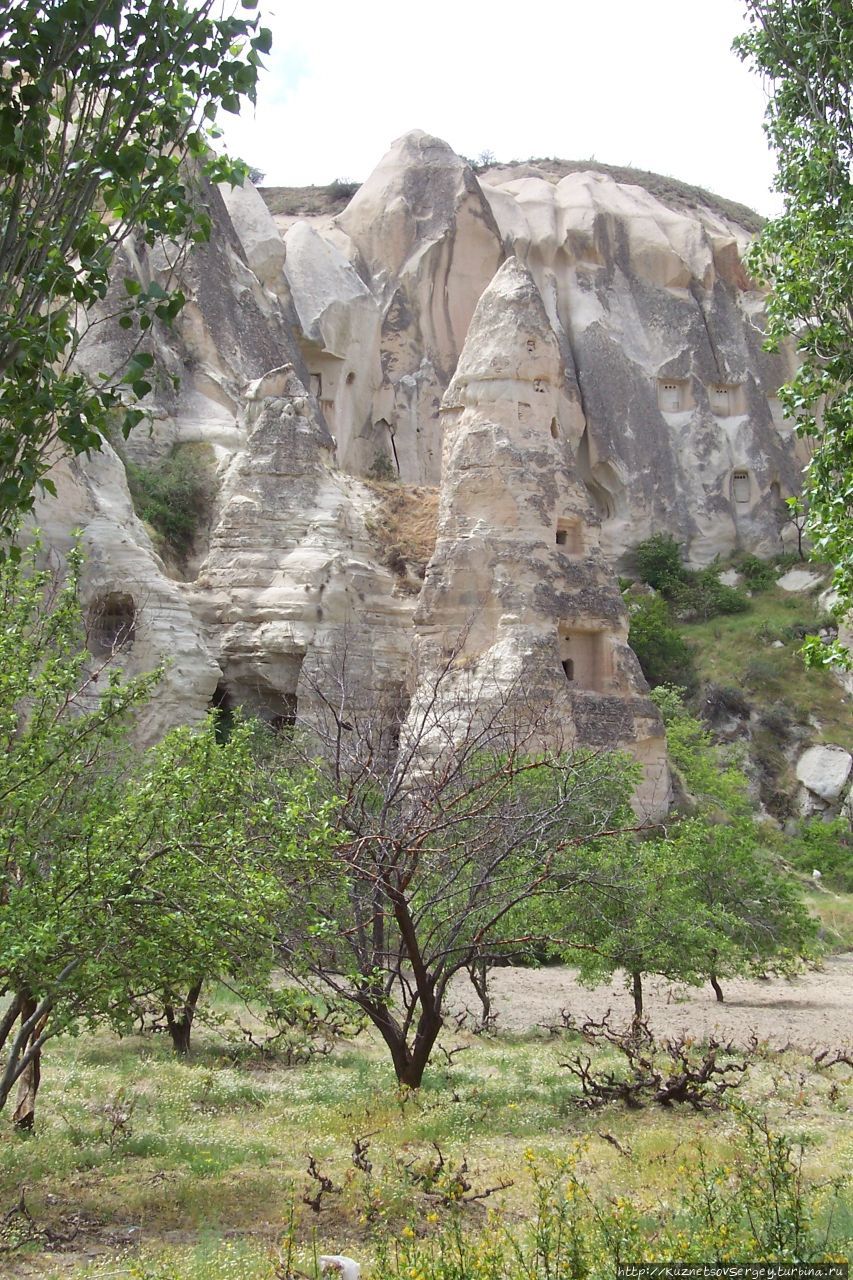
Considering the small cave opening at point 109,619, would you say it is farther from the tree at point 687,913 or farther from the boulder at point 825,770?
the boulder at point 825,770

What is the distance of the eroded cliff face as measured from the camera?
20.5 metres

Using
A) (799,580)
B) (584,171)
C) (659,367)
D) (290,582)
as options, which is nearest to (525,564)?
(290,582)

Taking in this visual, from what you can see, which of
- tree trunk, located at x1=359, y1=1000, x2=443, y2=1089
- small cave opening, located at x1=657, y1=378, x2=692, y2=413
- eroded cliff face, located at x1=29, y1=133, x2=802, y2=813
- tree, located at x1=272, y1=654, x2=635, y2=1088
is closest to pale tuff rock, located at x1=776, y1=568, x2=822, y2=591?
eroded cliff face, located at x1=29, y1=133, x2=802, y2=813

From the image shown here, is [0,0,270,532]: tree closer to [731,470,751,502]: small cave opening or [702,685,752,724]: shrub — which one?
[702,685,752,724]: shrub

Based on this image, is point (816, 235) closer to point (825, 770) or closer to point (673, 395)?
point (825, 770)

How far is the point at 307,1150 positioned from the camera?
24.9ft

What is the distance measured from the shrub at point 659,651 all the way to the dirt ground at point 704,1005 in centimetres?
1465

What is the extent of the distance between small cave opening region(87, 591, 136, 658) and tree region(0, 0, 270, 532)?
13.0 m

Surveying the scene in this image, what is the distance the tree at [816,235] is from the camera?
29.1ft

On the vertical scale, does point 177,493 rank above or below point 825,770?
above

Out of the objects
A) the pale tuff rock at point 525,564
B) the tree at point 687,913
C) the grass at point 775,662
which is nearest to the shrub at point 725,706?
the grass at point 775,662

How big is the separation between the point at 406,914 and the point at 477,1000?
29.7 ft

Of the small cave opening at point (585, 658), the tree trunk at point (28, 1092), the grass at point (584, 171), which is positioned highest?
the grass at point (584, 171)

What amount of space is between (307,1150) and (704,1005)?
9.79m
